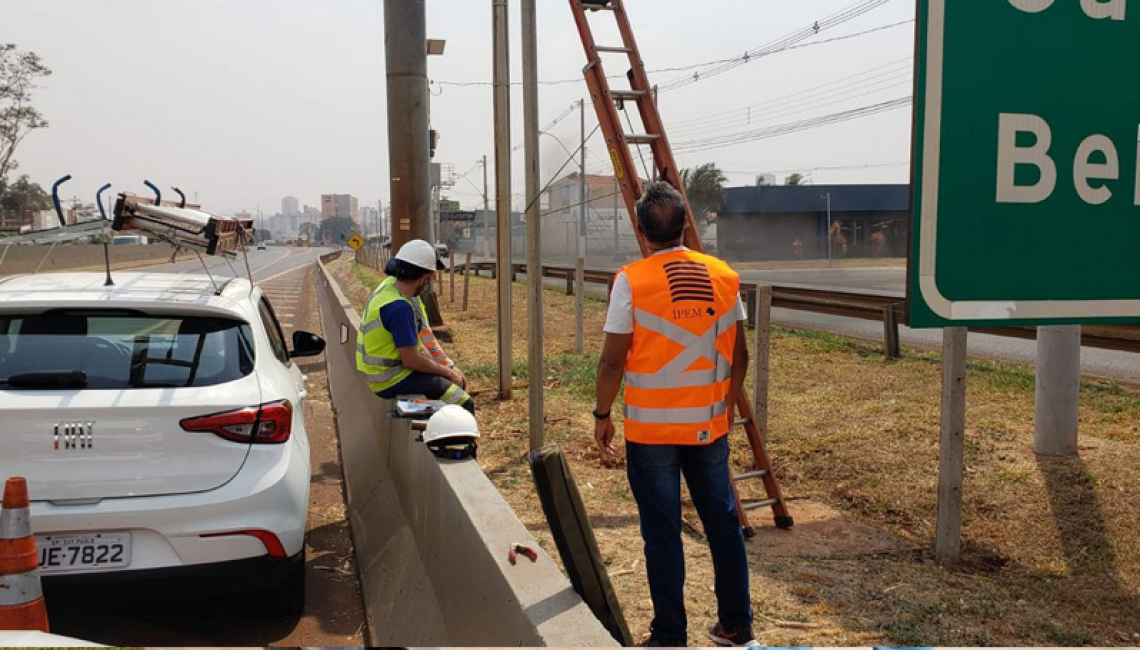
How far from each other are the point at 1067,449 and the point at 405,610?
488 centimetres

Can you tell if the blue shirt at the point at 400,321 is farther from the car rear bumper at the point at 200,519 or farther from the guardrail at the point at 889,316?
the car rear bumper at the point at 200,519

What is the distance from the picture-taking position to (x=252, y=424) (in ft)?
15.3

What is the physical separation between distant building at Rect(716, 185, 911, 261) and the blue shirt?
64824mm

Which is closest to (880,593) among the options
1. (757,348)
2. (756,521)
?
(756,521)

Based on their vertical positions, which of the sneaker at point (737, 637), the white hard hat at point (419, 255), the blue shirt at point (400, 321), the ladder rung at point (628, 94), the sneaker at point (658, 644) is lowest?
the sneaker at point (737, 637)

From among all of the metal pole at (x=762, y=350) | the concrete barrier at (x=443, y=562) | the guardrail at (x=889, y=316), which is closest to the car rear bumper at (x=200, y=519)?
the concrete barrier at (x=443, y=562)

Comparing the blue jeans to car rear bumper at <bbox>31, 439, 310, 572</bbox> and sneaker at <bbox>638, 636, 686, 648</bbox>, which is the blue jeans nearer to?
sneaker at <bbox>638, 636, 686, 648</bbox>

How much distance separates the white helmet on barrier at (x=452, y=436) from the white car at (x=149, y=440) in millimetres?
669

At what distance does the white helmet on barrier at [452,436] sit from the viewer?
516cm

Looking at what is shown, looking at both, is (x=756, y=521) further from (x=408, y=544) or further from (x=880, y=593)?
(x=408, y=544)

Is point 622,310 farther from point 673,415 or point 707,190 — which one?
point 707,190

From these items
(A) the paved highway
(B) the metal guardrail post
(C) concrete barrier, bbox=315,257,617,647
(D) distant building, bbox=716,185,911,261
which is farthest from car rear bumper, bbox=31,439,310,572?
(D) distant building, bbox=716,185,911,261

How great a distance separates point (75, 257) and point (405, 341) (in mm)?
53163

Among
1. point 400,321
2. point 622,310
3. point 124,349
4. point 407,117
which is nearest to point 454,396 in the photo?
point 400,321
